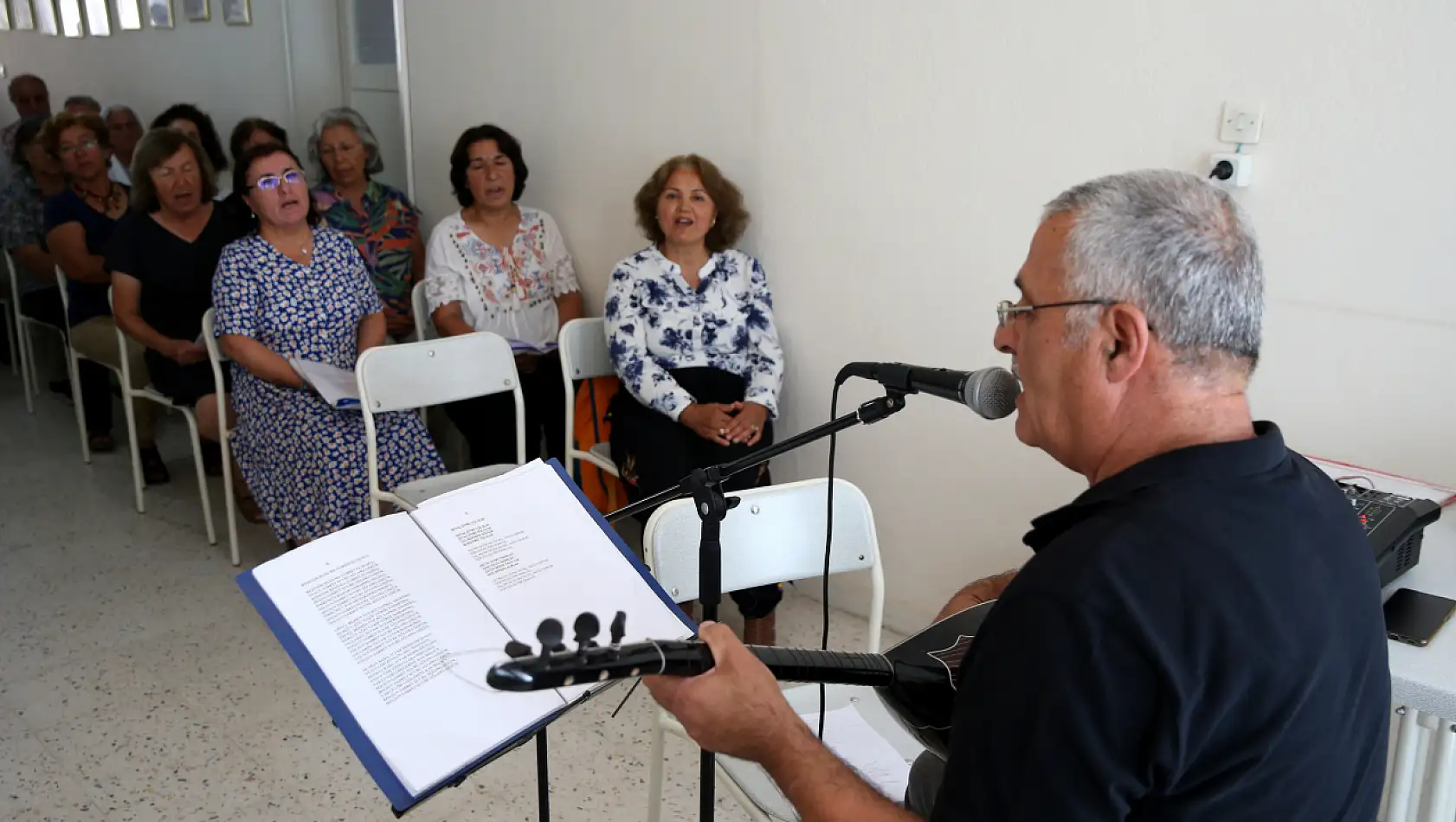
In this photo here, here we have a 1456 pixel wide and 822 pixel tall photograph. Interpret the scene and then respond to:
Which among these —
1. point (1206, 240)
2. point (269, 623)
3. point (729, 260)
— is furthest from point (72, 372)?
point (1206, 240)

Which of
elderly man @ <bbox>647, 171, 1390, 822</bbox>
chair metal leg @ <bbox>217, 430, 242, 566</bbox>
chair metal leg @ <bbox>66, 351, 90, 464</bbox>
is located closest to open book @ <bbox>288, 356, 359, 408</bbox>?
chair metal leg @ <bbox>217, 430, 242, 566</bbox>

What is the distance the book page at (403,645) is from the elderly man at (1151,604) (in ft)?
0.59

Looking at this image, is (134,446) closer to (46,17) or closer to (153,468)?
(153,468)

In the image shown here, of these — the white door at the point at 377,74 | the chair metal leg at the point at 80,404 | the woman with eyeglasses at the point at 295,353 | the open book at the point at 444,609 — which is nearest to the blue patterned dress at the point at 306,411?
the woman with eyeglasses at the point at 295,353

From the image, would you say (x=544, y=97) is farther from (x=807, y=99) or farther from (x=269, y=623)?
(x=269, y=623)

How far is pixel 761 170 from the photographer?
2939mm

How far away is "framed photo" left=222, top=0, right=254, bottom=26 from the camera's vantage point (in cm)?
451

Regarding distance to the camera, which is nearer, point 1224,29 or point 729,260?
point 1224,29

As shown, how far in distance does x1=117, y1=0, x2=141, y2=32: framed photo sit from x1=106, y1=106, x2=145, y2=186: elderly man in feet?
1.36

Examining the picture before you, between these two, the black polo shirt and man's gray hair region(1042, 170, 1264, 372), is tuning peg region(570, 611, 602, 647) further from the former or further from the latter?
man's gray hair region(1042, 170, 1264, 372)

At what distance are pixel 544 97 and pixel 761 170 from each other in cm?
99

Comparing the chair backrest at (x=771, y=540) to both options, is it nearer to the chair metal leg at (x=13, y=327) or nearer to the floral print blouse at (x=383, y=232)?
the floral print blouse at (x=383, y=232)

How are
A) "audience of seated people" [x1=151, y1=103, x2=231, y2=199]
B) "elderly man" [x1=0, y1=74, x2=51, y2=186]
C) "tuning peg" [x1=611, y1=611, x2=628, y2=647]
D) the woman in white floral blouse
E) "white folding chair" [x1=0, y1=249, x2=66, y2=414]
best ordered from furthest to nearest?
"elderly man" [x1=0, y1=74, x2=51, y2=186] → "white folding chair" [x1=0, y1=249, x2=66, y2=414] → "audience of seated people" [x1=151, y1=103, x2=231, y2=199] → the woman in white floral blouse → "tuning peg" [x1=611, y1=611, x2=628, y2=647]

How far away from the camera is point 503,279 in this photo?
3.50m
